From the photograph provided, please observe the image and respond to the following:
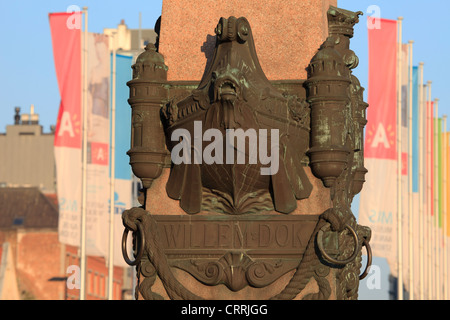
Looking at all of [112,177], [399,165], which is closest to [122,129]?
[112,177]

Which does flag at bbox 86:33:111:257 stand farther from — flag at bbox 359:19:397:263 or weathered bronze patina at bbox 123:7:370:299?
weathered bronze patina at bbox 123:7:370:299

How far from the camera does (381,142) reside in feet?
119

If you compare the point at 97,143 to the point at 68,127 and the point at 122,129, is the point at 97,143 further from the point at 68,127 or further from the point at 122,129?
the point at 68,127

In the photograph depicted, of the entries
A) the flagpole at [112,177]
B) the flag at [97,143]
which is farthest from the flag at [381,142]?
the flag at [97,143]

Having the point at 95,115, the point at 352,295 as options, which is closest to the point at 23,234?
the point at 95,115

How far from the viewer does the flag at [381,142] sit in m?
36.2

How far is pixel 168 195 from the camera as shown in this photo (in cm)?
884

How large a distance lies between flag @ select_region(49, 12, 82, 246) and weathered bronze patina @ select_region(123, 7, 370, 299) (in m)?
26.2

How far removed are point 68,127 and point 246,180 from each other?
2801 cm

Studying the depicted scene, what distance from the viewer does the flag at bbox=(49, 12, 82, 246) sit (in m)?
35.0

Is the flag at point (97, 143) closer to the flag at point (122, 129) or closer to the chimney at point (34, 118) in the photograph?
the flag at point (122, 129)
